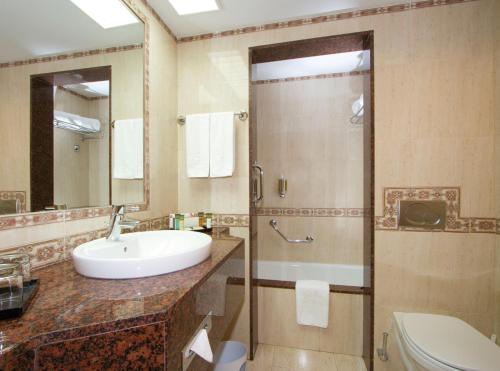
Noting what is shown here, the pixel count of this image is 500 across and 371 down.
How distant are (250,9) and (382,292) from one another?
1.99m

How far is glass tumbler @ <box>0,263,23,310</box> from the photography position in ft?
2.00

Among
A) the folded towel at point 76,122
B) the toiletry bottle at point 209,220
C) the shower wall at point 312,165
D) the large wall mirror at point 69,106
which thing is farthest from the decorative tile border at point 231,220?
the folded towel at point 76,122

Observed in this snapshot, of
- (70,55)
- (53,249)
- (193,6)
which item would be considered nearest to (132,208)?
(53,249)

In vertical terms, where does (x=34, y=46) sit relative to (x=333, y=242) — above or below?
above

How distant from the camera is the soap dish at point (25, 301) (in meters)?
0.55

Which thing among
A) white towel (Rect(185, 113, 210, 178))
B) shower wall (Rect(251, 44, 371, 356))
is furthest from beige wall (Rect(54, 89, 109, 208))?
shower wall (Rect(251, 44, 371, 356))

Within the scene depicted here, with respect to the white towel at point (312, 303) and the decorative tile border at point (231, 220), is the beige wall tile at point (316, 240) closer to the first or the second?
the white towel at point (312, 303)

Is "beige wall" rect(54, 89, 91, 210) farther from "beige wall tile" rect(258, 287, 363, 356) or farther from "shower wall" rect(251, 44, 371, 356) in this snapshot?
"shower wall" rect(251, 44, 371, 356)

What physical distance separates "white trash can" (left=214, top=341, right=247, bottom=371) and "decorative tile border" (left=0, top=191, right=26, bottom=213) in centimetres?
126

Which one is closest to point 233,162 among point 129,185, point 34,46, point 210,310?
point 129,185

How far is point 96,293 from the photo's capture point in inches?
27.2

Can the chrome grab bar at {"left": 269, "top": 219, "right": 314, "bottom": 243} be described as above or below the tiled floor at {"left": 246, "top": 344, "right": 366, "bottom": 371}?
above

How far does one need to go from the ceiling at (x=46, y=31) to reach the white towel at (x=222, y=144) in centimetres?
69

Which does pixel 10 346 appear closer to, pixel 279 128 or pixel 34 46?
pixel 34 46
